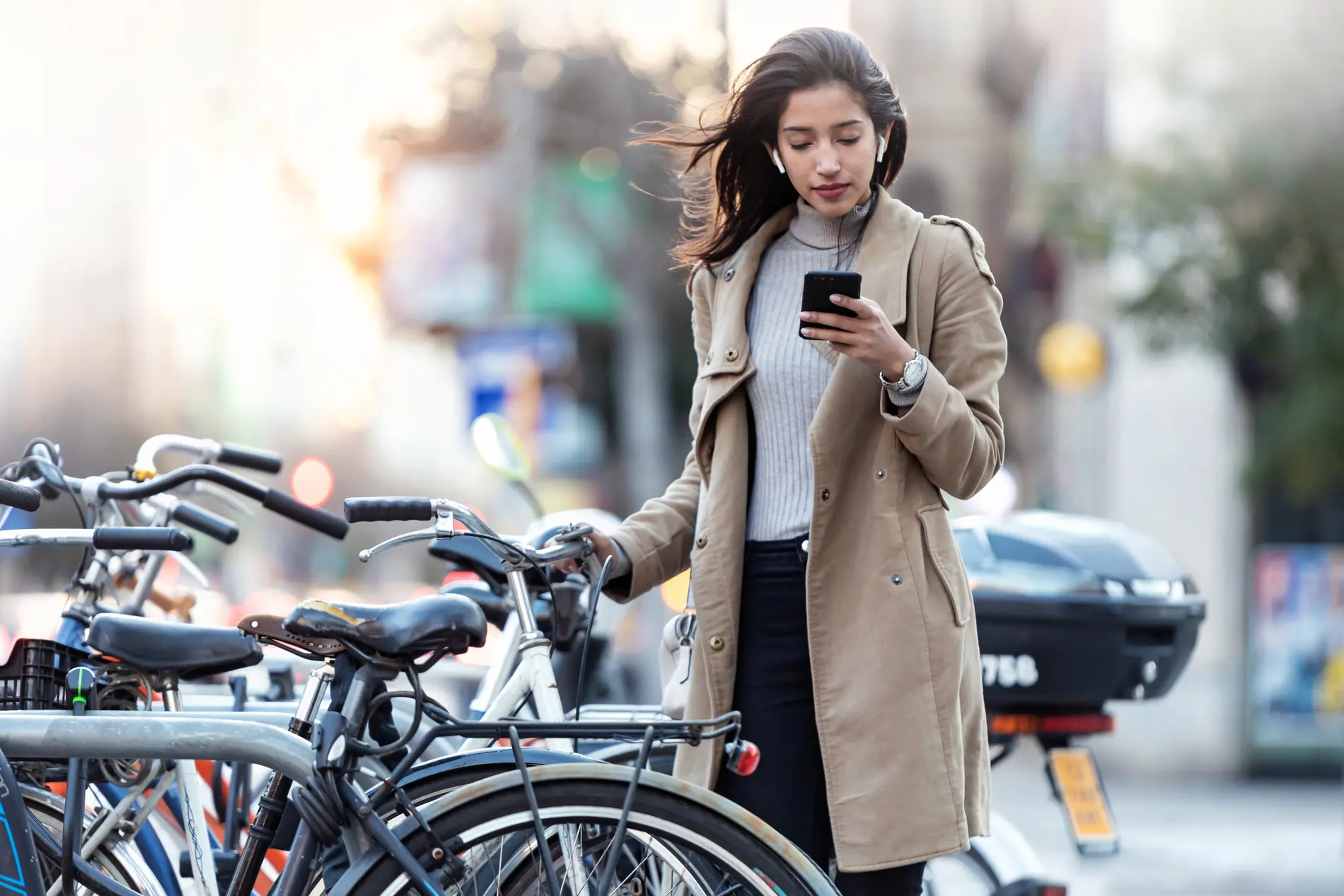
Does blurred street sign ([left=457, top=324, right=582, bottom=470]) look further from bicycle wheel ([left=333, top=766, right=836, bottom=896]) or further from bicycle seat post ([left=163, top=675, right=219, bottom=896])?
bicycle wheel ([left=333, top=766, right=836, bottom=896])

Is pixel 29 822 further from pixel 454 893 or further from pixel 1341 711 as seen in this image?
pixel 1341 711

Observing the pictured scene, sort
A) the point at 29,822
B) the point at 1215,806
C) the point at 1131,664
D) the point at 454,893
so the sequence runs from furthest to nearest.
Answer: the point at 1215,806 → the point at 1131,664 → the point at 29,822 → the point at 454,893

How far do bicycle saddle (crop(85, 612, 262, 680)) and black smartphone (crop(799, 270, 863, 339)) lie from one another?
1.11m

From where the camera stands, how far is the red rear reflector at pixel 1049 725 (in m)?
3.75

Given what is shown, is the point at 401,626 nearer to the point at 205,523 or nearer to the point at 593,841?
the point at 593,841

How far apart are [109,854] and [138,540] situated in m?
0.66

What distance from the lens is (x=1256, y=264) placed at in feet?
40.1

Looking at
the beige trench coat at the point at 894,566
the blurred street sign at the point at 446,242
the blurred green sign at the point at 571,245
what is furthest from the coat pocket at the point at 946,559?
the blurred street sign at the point at 446,242

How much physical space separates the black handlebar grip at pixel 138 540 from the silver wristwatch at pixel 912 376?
3.84 ft

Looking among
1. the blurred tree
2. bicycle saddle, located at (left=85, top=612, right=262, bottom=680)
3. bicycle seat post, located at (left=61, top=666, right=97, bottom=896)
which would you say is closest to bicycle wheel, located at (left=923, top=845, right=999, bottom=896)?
bicycle saddle, located at (left=85, top=612, right=262, bottom=680)

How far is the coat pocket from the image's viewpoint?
2.68m

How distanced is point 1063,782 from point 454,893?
1912mm

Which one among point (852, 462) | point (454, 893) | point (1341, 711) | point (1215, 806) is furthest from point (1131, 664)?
point (1341, 711)

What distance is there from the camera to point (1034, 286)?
1977 centimetres
